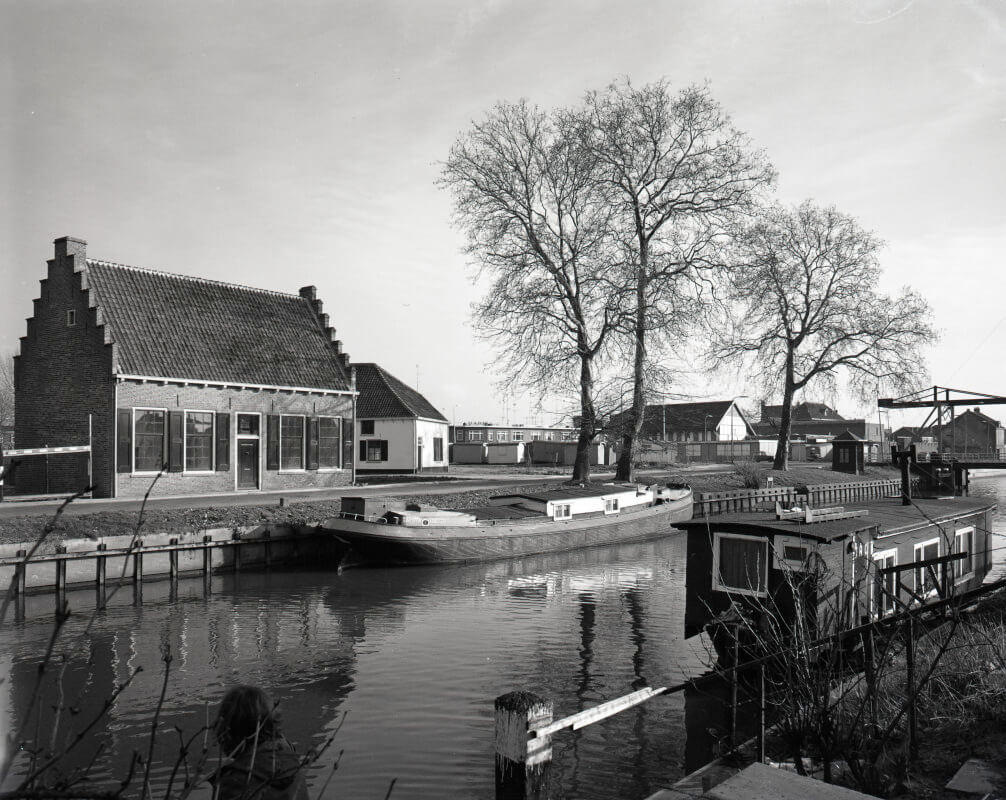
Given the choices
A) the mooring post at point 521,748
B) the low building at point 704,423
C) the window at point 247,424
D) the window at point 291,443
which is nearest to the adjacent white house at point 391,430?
the window at point 291,443

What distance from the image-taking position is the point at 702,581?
42.9 feet

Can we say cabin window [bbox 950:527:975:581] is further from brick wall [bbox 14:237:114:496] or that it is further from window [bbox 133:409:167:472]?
brick wall [bbox 14:237:114:496]

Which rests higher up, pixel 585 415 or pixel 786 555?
pixel 585 415

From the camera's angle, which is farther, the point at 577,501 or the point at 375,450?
the point at 375,450

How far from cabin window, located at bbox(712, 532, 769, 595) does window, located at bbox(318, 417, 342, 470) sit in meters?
22.6

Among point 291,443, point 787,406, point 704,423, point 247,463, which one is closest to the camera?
point 247,463

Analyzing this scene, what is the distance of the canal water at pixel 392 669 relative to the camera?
9188mm

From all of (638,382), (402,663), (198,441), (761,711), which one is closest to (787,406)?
(638,382)

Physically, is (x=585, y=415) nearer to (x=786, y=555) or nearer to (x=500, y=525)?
(x=500, y=525)

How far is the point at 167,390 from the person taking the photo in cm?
2764

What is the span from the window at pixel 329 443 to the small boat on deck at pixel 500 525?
30.0ft

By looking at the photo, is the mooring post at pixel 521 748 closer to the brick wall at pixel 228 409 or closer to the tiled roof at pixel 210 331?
the brick wall at pixel 228 409

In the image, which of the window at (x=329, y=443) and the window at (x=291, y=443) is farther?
the window at (x=329, y=443)

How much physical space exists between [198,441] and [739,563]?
69.9 ft
